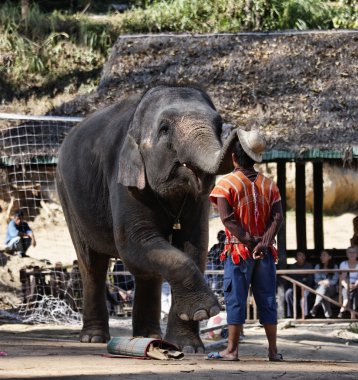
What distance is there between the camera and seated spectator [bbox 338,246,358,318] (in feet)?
53.4

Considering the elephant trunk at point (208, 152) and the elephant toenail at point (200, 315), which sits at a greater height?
the elephant trunk at point (208, 152)

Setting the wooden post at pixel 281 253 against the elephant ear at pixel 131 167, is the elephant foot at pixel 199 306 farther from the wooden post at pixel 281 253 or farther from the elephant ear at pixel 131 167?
the wooden post at pixel 281 253

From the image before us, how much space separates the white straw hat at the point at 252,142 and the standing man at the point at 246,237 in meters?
0.17

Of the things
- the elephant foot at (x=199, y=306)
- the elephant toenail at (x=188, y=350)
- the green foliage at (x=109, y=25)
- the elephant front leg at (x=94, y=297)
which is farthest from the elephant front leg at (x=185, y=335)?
the green foliage at (x=109, y=25)

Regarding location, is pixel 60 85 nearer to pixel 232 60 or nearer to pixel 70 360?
pixel 232 60

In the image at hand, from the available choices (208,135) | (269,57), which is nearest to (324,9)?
(269,57)

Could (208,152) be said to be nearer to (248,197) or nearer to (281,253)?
(248,197)

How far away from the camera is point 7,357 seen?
859 centimetres

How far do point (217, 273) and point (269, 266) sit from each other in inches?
322

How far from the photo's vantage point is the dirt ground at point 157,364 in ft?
24.2

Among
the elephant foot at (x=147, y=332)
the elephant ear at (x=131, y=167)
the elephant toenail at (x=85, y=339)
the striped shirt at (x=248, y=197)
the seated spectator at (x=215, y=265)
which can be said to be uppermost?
the elephant ear at (x=131, y=167)

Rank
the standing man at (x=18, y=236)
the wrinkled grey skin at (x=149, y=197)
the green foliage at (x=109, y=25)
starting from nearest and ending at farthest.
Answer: the wrinkled grey skin at (x=149, y=197) < the standing man at (x=18, y=236) < the green foliage at (x=109, y=25)

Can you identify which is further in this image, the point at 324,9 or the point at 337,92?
the point at 324,9

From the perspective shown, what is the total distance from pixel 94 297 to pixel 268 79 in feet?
22.7
